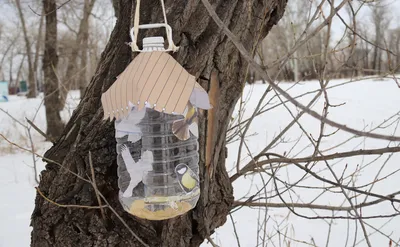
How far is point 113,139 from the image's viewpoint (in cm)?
155

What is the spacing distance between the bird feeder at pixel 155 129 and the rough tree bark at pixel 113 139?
12cm

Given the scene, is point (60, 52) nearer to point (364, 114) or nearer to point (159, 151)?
point (364, 114)

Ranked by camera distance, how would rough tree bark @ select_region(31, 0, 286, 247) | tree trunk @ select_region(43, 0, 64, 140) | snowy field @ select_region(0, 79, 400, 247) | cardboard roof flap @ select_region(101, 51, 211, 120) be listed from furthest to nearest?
1. tree trunk @ select_region(43, 0, 64, 140)
2. snowy field @ select_region(0, 79, 400, 247)
3. rough tree bark @ select_region(31, 0, 286, 247)
4. cardboard roof flap @ select_region(101, 51, 211, 120)

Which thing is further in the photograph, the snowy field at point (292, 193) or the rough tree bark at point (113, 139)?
Result: the snowy field at point (292, 193)

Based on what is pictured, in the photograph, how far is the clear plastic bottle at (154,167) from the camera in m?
1.35

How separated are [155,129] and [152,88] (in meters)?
0.39

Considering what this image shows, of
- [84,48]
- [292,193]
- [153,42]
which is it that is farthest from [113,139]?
[84,48]

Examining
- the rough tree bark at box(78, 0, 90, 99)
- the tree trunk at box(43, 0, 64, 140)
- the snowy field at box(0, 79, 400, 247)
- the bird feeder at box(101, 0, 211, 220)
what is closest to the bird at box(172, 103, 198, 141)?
the bird feeder at box(101, 0, 211, 220)

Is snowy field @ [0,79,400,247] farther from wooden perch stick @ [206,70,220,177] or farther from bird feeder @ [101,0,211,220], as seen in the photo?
bird feeder @ [101,0,211,220]

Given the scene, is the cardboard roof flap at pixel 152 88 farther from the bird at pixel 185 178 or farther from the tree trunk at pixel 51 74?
the tree trunk at pixel 51 74

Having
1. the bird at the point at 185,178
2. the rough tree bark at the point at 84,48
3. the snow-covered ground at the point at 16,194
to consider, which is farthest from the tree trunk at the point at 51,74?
the bird at the point at 185,178

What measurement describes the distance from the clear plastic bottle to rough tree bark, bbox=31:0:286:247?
9 centimetres

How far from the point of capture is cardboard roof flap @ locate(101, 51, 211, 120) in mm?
1110

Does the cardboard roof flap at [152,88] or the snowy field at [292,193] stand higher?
the cardboard roof flap at [152,88]
